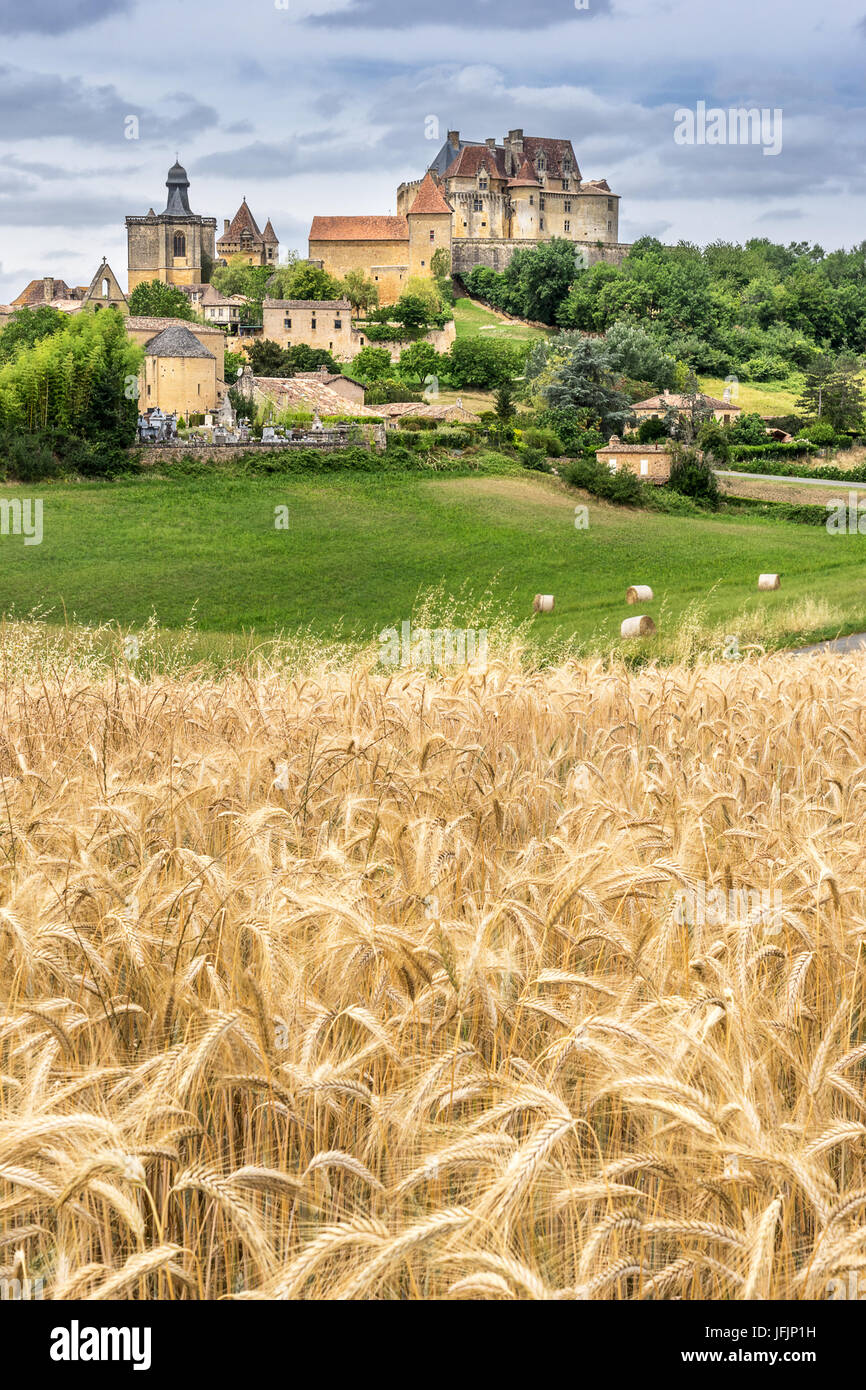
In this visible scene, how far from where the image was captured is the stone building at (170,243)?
146625 mm

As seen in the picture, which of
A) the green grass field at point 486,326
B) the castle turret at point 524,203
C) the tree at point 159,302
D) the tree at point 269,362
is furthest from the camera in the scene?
the castle turret at point 524,203

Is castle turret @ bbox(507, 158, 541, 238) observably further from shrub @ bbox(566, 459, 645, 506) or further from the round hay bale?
the round hay bale

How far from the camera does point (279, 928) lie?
3.11m

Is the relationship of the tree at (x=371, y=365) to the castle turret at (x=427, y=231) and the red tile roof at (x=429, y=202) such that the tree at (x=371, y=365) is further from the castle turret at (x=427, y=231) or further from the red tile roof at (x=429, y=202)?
the red tile roof at (x=429, y=202)

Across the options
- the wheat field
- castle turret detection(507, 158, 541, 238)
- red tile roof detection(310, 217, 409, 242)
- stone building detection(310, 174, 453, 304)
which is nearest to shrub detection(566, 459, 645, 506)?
the wheat field

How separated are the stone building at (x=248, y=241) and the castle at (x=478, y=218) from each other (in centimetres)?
1820

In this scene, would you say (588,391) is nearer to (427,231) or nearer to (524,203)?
(427,231)

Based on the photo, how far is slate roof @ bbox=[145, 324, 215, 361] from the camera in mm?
68688

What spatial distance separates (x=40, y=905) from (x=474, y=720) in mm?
3308

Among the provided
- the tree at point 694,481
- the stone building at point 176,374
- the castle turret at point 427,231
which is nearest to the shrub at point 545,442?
the tree at point 694,481

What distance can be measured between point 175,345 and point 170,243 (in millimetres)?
86907

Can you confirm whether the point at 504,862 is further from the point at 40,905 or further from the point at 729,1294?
the point at 729,1294

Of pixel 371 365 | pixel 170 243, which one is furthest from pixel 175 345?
pixel 170 243
